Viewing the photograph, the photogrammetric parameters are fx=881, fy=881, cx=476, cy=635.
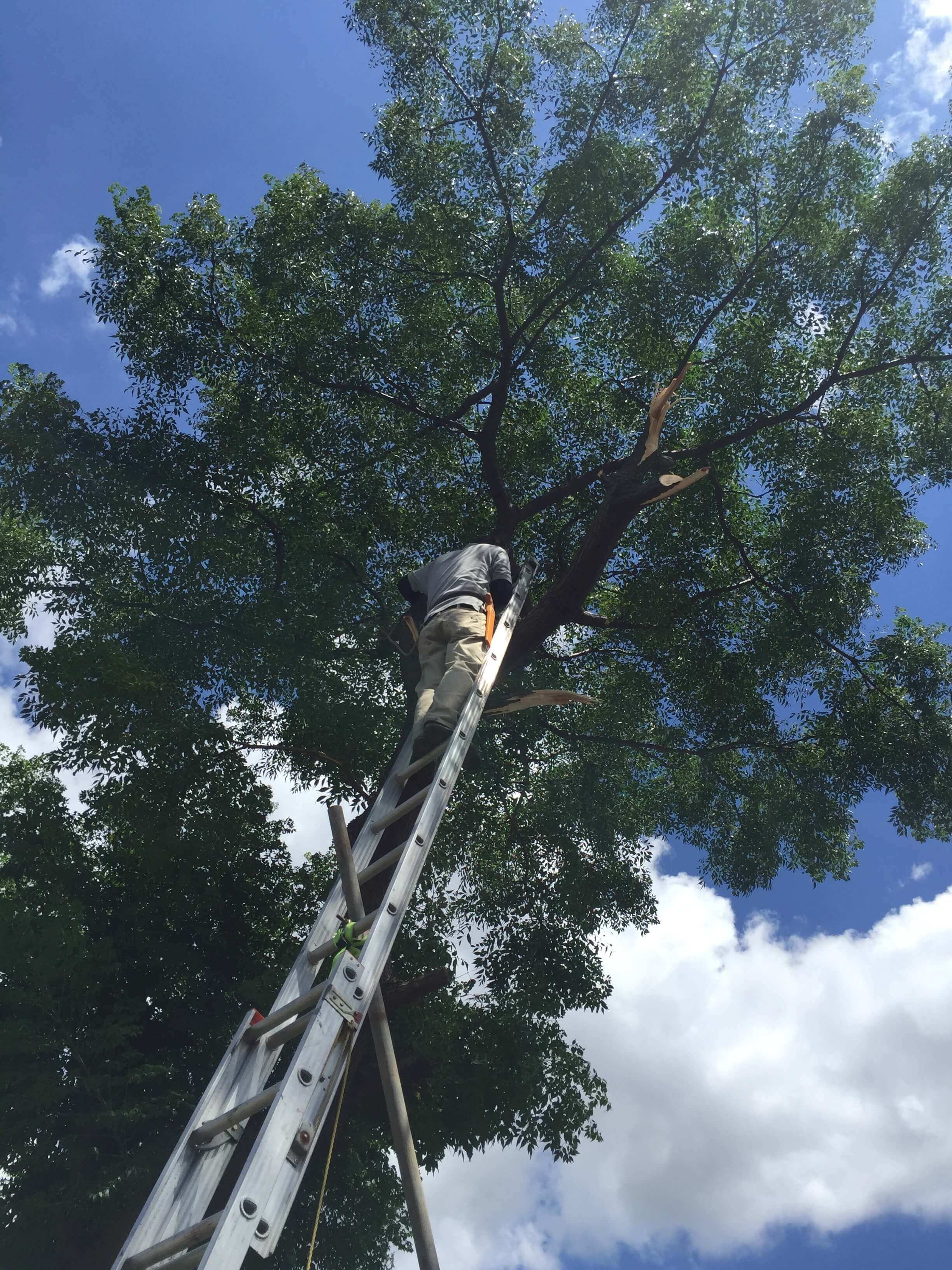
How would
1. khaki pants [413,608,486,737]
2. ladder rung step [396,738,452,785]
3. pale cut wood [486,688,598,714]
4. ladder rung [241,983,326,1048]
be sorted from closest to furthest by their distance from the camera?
1. ladder rung [241,983,326,1048]
2. ladder rung step [396,738,452,785]
3. khaki pants [413,608,486,737]
4. pale cut wood [486,688,598,714]

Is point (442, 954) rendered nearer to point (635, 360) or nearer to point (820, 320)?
point (635, 360)

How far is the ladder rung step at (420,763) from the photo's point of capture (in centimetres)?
398

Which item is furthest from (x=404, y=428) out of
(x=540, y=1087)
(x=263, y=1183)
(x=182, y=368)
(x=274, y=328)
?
(x=263, y=1183)

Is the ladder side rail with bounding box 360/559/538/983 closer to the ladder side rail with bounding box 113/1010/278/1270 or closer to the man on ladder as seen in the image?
the man on ladder

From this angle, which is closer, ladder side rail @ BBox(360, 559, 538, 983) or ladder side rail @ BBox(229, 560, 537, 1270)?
ladder side rail @ BBox(229, 560, 537, 1270)

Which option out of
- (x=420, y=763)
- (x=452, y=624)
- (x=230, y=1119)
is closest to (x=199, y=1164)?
(x=230, y=1119)

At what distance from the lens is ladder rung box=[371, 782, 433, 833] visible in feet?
12.1

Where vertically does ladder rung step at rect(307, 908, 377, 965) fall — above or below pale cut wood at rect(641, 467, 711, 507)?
below

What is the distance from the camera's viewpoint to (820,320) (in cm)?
883

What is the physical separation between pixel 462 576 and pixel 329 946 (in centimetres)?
254

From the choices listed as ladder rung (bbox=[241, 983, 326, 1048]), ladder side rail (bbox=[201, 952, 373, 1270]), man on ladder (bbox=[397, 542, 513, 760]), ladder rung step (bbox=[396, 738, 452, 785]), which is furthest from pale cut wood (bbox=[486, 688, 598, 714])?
ladder side rail (bbox=[201, 952, 373, 1270])

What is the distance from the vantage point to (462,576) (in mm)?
5195

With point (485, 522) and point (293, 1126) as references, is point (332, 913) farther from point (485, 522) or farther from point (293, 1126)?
point (485, 522)

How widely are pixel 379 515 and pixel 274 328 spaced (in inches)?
83.8
